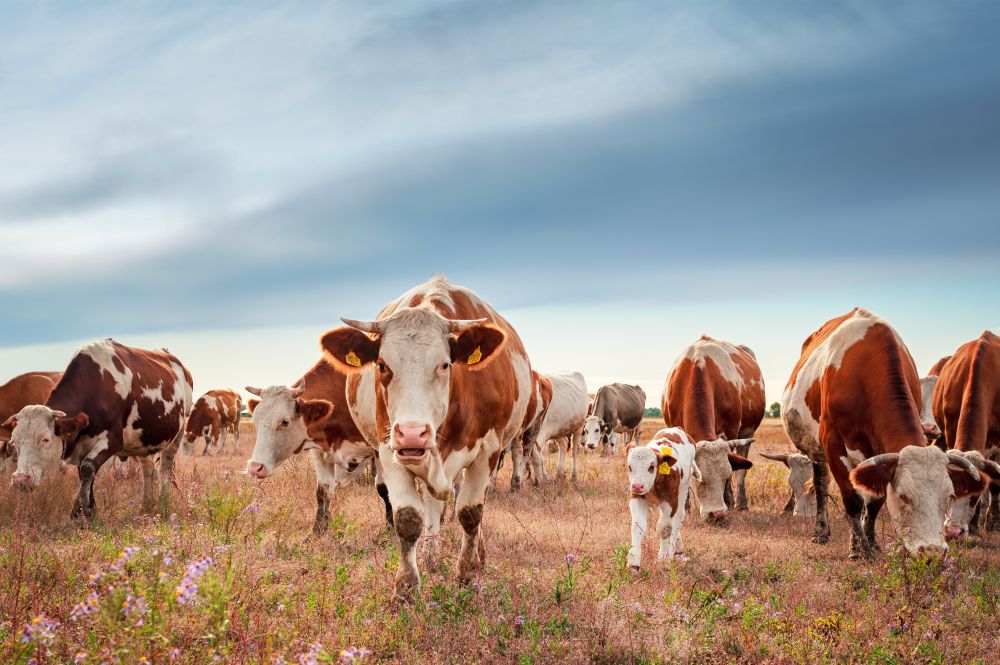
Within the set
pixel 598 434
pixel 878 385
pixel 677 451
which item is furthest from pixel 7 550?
pixel 598 434

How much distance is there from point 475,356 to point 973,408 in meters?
7.96

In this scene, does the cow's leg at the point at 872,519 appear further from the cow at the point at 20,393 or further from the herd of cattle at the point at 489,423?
the cow at the point at 20,393

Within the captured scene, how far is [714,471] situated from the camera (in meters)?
9.38

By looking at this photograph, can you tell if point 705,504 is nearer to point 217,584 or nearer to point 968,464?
point 968,464

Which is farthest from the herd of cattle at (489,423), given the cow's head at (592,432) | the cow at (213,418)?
the cow at (213,418)

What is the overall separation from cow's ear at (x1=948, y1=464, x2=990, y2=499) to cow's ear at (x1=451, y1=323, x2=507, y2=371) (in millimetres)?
5230

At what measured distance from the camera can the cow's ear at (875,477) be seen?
7.36 metres

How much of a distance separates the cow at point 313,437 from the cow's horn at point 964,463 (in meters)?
6.33

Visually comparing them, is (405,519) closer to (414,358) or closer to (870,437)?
(414,358)

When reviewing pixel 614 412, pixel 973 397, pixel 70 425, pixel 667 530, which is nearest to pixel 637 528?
pixel 667 530

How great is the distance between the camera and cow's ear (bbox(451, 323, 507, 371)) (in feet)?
17.8

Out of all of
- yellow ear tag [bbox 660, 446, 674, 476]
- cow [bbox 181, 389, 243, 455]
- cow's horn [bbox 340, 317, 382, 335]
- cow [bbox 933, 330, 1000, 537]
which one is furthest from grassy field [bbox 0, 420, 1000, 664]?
cow [bbox 181, 389, 243, 455]

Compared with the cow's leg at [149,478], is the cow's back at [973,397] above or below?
above

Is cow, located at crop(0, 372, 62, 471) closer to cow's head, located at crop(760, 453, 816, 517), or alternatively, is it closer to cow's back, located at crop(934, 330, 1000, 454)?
cow's head, located at crop(760, 453, 816, 517)
